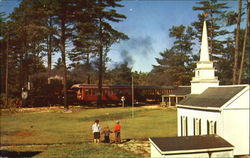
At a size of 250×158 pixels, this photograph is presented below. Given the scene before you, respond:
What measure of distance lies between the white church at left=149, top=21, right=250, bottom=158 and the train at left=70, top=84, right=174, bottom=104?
22.7 metres

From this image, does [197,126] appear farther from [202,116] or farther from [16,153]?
[16,153]

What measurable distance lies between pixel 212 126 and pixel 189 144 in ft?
10.3

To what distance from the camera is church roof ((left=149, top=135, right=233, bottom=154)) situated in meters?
12.3

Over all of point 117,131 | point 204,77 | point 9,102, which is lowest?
point 117,131

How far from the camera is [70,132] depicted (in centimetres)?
2141

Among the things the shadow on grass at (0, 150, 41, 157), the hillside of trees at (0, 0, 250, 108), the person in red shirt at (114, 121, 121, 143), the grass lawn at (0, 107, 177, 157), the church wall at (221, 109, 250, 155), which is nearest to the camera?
the shadow on grass at (0, 150, 41, 157)

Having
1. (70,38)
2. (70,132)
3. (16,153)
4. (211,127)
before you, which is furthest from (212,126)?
(70,38)

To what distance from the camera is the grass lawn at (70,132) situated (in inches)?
604

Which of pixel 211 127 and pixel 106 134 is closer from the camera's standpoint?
pixel 211 127

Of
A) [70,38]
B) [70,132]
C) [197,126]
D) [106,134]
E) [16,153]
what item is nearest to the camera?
[16,153]

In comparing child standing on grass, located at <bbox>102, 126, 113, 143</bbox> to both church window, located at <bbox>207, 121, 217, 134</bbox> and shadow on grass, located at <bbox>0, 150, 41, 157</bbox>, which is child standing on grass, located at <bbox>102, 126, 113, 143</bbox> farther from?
church window, located at <bbox>207, 121, 217, 134</bbox>

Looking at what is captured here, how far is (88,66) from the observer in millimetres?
53375

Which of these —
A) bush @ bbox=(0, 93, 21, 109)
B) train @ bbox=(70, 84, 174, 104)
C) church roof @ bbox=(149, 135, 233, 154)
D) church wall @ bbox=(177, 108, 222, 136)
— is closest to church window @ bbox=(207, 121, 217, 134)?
church wall @ bbox=(177, 108, 222, 136)

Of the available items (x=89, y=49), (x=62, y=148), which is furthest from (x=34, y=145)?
(x=89, y=49)
